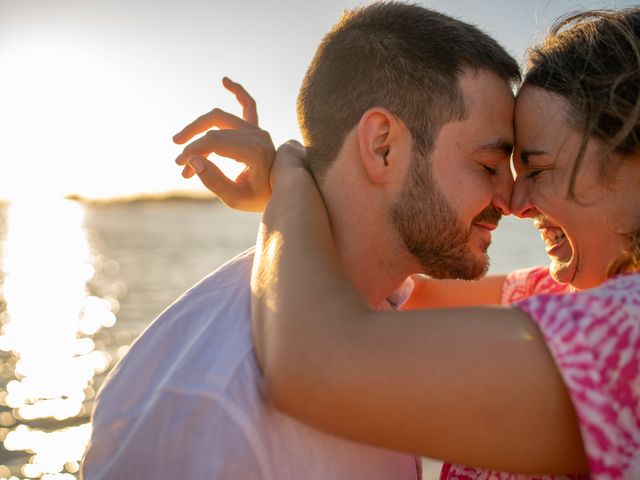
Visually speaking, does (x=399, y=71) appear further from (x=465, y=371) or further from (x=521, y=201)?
(x=465, y=371)

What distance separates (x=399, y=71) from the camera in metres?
2.89

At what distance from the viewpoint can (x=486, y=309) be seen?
1.84 m

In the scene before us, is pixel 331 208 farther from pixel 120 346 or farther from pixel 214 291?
pixel 120 346

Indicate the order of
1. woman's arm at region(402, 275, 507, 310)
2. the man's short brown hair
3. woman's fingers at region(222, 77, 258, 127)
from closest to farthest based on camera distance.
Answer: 1. the man's short brown hair
2. woman's fingers at region(222, 77, 258, 127)
3. woman's arm at region(402, 275, 507, 310)

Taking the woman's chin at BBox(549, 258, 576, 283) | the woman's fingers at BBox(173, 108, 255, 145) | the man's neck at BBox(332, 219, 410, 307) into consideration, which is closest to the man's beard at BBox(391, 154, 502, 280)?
the man's neck at BBox(332, 219, 410, 307)

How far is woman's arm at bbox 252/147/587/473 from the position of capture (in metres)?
1.73

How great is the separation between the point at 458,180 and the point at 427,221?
202mm

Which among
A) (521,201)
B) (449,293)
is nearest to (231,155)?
(521,201)

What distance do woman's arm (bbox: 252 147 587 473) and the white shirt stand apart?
25 cm

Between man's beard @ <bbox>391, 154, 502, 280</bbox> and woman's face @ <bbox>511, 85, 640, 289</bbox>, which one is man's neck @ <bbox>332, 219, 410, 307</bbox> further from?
woman's face @ <bbox>511, 85, 640, 289</bbox>

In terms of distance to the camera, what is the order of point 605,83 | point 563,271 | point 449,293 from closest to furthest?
point 605,83 → point 563,271 → point 449,293

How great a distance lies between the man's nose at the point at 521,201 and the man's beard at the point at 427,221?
0.13 m

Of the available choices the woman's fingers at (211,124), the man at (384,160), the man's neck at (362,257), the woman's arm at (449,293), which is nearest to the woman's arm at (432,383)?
Result: the man at (384,160)

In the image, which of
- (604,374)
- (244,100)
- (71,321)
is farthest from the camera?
(71,321)
